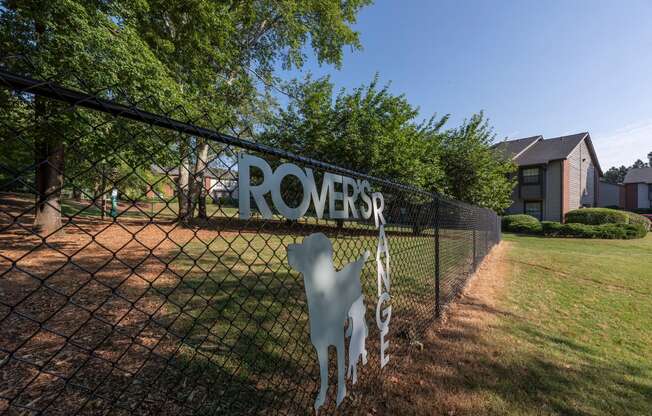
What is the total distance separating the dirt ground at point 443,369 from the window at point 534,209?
2430cm

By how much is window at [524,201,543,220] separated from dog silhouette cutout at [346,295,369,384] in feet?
89.6

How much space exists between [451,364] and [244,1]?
13.6 m

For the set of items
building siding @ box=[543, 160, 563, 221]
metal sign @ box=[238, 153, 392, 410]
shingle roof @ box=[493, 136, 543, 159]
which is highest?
shingle roof @ box=[493, 136, 543, 159]

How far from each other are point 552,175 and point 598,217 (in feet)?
16.1

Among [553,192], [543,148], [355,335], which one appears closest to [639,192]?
[543,148]

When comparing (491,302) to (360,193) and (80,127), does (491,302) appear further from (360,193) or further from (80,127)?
(80,127)

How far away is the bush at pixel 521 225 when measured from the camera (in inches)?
752

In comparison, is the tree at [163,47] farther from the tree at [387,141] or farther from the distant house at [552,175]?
the distant house at [552,175]

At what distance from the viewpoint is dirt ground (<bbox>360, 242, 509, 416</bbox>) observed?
2.38 metres

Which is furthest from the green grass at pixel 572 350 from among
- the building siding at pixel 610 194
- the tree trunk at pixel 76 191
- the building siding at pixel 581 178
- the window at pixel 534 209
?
the building siding at pixel 610 194

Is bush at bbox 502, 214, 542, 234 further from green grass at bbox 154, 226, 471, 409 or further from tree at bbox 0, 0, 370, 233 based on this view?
green grass at bbox 154, 226, 471, 409

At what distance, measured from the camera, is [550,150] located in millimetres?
24938

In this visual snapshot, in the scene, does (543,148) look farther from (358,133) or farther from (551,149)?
(358,133)

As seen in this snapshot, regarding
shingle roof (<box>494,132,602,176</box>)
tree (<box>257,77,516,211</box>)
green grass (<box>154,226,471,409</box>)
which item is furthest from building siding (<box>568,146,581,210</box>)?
green grass (<box>154,226,471,409</box>)
